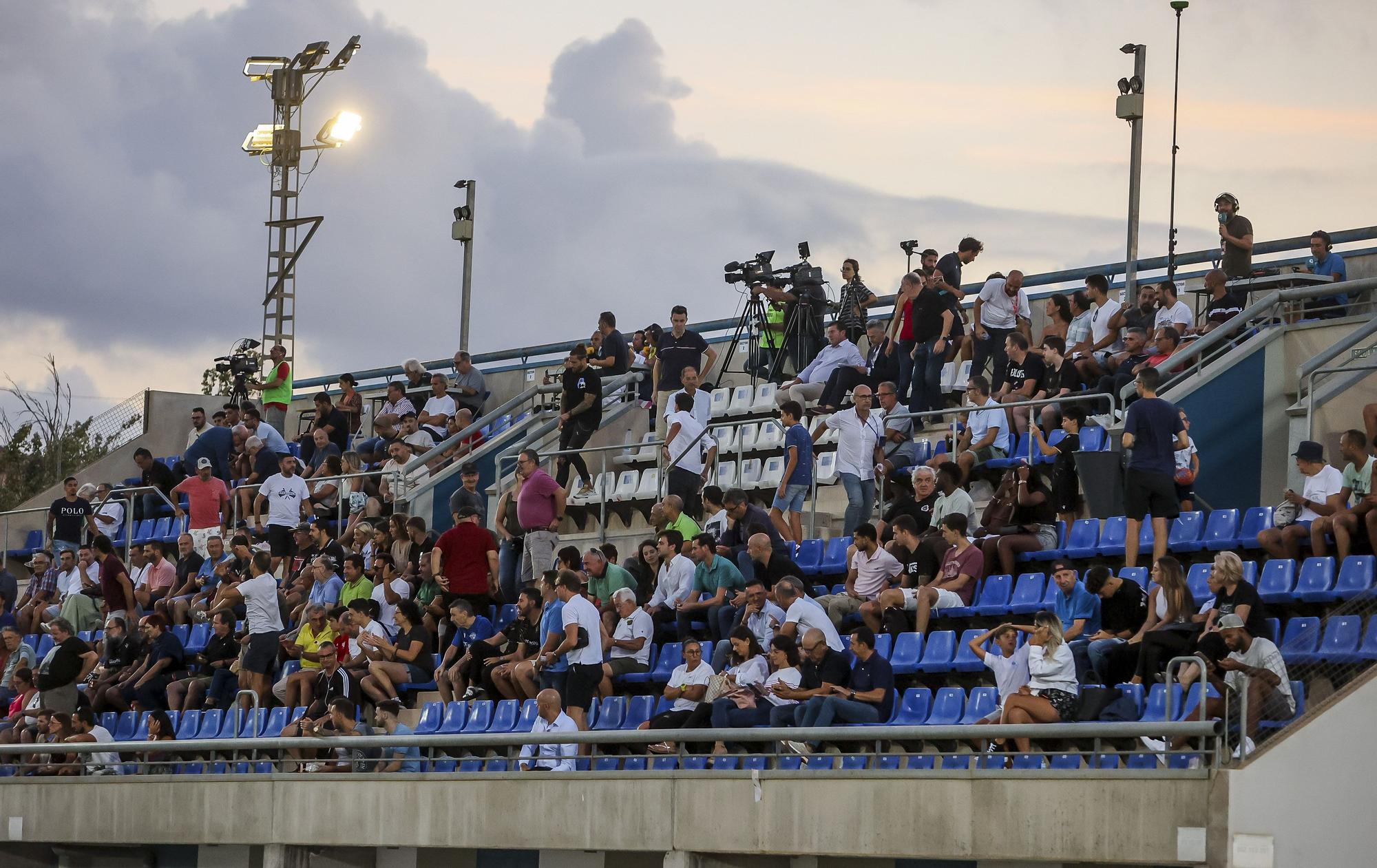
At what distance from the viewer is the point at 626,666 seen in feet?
45.4

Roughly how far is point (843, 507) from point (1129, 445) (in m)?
4.46

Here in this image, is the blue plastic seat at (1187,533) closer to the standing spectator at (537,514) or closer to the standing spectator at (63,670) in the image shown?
the standing spectator at (537,514)

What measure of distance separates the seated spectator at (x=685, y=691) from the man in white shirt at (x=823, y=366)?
16.9 ft

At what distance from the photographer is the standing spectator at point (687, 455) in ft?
53.1

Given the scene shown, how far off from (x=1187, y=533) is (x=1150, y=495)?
0.39 metres

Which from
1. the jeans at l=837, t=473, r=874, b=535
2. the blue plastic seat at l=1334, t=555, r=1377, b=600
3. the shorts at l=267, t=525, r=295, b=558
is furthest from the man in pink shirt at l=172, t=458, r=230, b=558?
the blue plastic seat at l=1334, t=555, r=1377, b=600

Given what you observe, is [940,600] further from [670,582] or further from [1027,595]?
[670,582]

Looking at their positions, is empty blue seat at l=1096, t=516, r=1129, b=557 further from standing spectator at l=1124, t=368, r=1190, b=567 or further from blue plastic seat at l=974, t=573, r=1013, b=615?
blue plastic seat at l=974, t=573, r=1013, b=615

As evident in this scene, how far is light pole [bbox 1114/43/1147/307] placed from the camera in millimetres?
17984

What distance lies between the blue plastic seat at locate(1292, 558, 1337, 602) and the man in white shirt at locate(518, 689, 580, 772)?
15.2 feet

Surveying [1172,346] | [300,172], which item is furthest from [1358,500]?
[300,172]

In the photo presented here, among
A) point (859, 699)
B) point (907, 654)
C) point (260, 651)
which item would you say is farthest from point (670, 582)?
point (260, 651)

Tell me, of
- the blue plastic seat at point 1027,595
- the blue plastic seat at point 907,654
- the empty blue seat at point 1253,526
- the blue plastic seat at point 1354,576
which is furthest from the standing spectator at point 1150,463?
the blue plastic seat at point 907,654

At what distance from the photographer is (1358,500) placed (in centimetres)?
1201
